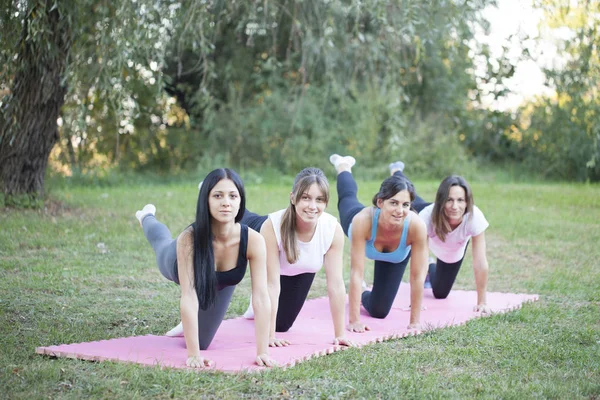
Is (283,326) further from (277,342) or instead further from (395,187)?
(395,187)

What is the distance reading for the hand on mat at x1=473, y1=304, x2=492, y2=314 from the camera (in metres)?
5.11

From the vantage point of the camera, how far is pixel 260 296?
373 centimetres

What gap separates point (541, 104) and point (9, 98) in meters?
9.93

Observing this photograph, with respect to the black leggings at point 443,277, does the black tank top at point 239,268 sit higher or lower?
higher

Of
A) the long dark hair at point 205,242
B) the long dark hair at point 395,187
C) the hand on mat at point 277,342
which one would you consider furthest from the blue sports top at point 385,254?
the long dark hair at point 205,242

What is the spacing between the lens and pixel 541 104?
14055 millimetres

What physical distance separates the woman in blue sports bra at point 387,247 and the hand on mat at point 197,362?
1218 mm

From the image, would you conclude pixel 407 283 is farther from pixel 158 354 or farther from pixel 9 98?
pixel 9 98

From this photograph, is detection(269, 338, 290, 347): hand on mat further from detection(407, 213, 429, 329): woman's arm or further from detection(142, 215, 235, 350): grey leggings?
detection(407, 213, 429, 329): woman's arm

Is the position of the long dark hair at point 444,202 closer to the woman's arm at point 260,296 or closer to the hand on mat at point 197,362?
the woman's arm at point 260,296

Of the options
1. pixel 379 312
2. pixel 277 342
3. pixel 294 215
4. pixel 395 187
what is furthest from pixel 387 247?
pixel 277 342

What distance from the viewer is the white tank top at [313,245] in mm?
4305

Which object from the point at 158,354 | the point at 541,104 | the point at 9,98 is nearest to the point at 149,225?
the point at 158,354

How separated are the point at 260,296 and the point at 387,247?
4.79 ft
